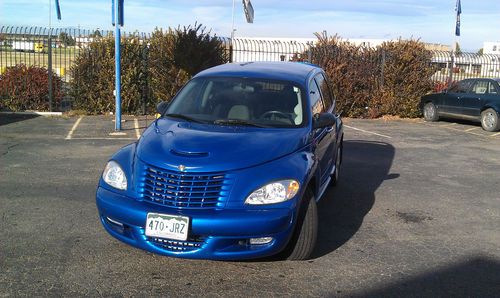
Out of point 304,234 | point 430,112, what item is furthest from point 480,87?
point 304,234

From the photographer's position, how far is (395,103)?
1730cm

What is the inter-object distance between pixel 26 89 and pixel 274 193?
504 inches

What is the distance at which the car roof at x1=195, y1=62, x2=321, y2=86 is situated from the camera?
552 centimetres

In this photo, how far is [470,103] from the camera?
1479 centimetres

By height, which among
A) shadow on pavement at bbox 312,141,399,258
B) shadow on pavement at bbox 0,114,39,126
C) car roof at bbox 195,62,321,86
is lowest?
shadow on pavement at bbox 312,141,399,258

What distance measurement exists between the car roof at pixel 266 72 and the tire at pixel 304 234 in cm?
168

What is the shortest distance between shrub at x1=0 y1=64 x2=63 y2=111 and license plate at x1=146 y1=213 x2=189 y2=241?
1236 centimetres

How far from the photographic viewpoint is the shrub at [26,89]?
47.3ft

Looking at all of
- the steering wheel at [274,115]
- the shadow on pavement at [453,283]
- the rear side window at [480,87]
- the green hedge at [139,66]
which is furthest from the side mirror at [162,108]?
the rear side window at [480,87]

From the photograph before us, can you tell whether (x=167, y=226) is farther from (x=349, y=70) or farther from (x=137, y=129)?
(x=349, y=70)

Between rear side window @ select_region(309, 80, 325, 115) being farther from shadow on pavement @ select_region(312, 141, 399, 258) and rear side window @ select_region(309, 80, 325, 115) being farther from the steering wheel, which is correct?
shadow on pavement @ select_region(312, 141, 399, 258)

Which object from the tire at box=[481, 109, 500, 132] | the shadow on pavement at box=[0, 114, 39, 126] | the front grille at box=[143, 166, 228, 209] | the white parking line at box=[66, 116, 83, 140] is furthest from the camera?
the tire at box=[481, 109, 500, 132]

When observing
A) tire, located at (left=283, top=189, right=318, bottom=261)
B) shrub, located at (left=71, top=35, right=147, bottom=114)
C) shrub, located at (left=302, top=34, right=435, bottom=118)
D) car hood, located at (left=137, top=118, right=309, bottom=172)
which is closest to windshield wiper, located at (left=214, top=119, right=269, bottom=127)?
car hood, located at (left=137, top=118, right=309, bottom=172)

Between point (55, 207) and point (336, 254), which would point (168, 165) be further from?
point (55, 207)
